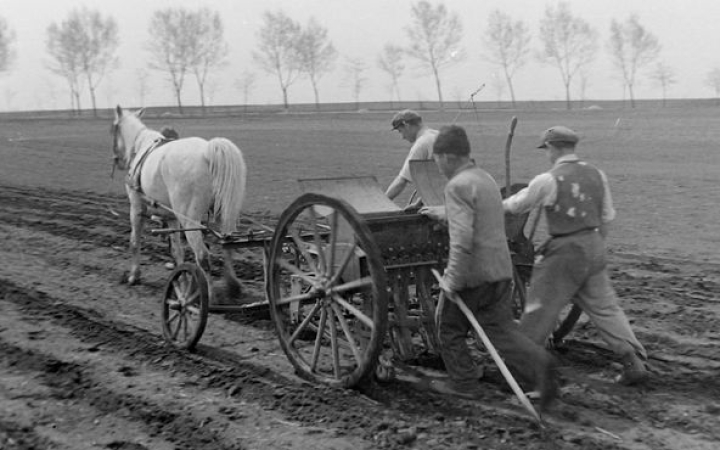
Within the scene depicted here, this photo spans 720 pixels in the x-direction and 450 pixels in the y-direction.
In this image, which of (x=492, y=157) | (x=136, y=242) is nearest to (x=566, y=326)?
(x=136, y=242)

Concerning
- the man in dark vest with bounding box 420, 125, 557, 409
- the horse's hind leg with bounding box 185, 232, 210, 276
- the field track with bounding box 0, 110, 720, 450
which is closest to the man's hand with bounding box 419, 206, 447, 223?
the man in dark vest with bounding box 420, 125, 557, 409

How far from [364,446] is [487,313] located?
1.35 meters

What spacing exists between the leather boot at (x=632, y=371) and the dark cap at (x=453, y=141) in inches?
79.0

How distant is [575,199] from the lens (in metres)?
6.33

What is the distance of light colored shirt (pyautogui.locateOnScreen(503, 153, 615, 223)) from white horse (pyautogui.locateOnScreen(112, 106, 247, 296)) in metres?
3.76

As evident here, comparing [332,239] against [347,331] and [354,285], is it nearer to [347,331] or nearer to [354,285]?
[354,285]

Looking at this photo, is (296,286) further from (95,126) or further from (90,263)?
(95,126)

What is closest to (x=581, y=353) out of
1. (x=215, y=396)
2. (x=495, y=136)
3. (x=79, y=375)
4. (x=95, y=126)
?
(x=215, y=396)

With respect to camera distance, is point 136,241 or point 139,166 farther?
point 136,241

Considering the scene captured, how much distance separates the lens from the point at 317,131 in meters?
42.7

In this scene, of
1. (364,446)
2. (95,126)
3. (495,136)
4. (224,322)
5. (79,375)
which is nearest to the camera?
(364,446)

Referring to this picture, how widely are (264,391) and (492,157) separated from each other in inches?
876

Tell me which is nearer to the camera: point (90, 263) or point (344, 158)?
point (90, 263)

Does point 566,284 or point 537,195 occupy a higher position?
point 537,195
